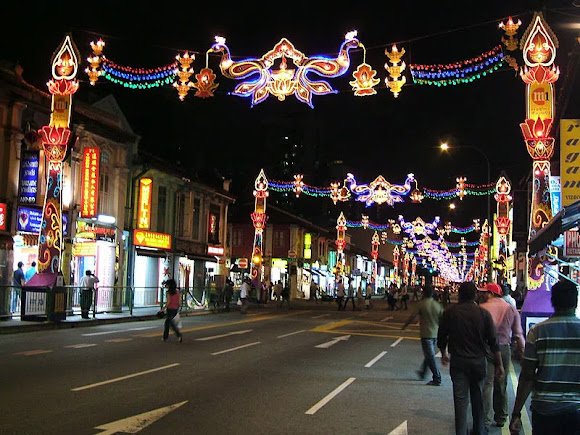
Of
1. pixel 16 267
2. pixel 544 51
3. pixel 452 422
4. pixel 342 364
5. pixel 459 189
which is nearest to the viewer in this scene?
pixel 452 422

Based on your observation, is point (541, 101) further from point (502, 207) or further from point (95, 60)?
point (502, 207)

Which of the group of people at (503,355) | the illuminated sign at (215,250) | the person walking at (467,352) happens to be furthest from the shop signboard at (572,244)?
the illuminated sign at (215,250)

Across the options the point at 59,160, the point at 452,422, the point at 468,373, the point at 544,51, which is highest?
the point at 544,51

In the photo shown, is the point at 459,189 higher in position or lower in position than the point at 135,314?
higher

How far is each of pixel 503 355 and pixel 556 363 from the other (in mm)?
5055

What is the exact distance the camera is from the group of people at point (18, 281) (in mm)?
22625

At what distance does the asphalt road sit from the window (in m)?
20.4

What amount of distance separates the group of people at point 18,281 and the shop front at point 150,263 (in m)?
6.96

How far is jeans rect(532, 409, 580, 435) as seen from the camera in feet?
14.8

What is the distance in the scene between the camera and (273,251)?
6506 cm

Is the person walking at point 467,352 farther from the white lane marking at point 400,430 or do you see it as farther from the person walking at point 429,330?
the person walking at point 429,330

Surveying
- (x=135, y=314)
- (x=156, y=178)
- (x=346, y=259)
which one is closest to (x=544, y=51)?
(x=135, y=314)

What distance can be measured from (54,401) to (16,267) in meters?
19.3

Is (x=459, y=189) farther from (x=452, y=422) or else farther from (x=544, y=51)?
(x=452, y=422)
